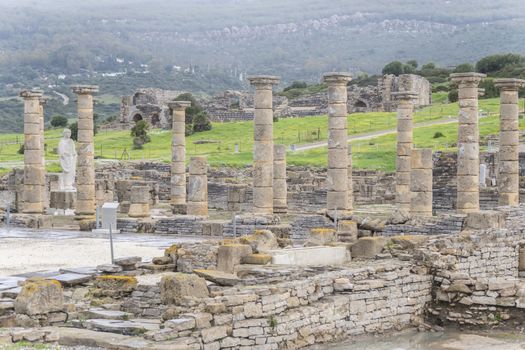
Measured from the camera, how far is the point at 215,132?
83.5 m

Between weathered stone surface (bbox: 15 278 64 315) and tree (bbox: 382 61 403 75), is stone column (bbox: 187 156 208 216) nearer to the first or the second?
weathered stone surface (bbox: 15 278 64 315)

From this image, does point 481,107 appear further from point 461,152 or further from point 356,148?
point 461,152

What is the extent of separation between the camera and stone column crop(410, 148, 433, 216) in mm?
34938

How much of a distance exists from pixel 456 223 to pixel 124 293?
1157cm

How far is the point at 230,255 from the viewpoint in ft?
75.4

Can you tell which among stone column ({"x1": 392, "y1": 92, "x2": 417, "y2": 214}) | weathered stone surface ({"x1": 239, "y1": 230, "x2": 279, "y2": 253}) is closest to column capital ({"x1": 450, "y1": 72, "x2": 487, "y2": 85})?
stone column ({"x1": 392, "y1": 92, "x2": 417, "y2": 214})

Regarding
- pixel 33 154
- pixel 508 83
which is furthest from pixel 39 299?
pixel 33 154

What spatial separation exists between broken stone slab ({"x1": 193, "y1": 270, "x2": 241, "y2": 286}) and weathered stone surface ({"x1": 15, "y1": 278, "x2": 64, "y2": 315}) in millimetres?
2831

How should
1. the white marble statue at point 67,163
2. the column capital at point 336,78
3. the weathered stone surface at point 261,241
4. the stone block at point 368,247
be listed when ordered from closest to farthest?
the weathered stone surface at point 261,241 < the stone block at point 368,247 < the column capital at point 336,78 < the white marble statue at point 67,163

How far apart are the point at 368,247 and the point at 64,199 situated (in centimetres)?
2072

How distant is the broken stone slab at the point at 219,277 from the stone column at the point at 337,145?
14115 mm

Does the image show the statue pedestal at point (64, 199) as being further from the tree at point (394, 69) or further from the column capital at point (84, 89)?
the tree at point (394, 69)

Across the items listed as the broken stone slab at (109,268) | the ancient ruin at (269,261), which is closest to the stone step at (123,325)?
the ancient ruin at (269,261)

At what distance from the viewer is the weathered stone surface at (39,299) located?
1869 cm
